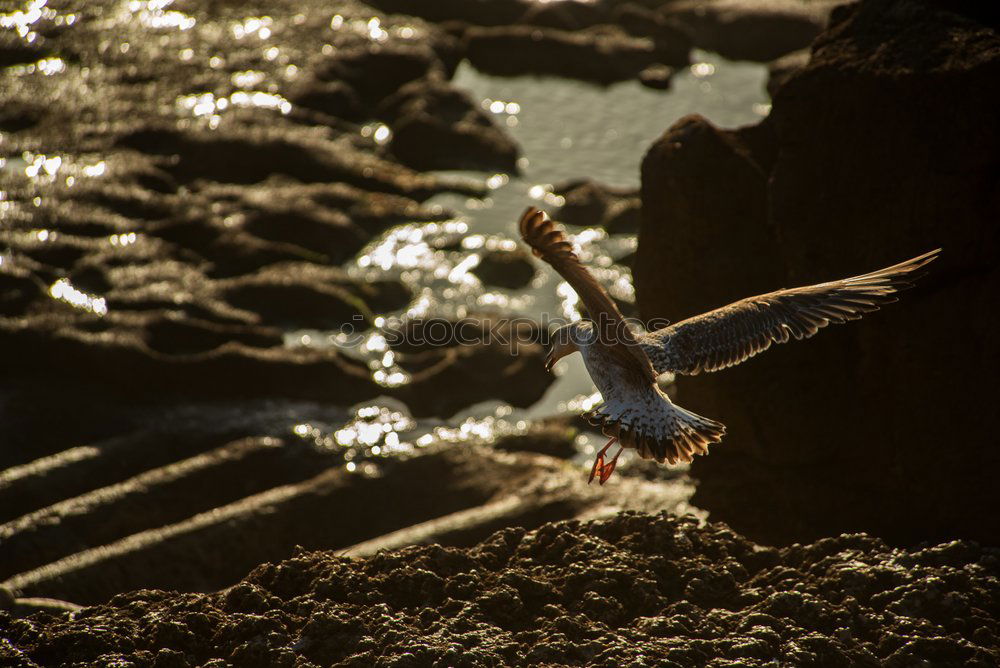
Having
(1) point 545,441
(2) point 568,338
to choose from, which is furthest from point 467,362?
(2) point 568,338

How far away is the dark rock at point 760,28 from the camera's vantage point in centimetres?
1988

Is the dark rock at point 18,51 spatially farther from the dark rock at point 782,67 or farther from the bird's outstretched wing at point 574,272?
the bird's outstretched wing at point 574,272

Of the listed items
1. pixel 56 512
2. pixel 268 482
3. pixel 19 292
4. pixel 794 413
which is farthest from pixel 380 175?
pixel 794 413

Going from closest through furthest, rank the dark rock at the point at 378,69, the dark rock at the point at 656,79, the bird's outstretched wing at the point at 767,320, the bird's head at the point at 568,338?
1. the bird's outstretched wing at the point at 767,320
2. the bird's head at the point at 568,338
3. the dark rock at the point at 378,69
4. the dark rock at the point at 656,79

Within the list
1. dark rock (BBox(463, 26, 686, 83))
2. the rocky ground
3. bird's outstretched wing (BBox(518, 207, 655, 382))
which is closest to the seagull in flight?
bird's outstretched wing (BBox(518, 207, 655, 382))

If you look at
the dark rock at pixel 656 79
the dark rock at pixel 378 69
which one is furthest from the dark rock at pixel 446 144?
the dark rock at pixel 656 79

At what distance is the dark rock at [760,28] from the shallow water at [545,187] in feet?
0.98

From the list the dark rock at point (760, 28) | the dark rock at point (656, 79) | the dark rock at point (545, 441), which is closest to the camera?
the dark rock at point (545, 441)

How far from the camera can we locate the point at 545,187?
16.1 m

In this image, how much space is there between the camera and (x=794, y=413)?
8648 millimetres

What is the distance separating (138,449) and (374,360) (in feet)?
9.73

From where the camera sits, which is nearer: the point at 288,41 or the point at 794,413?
the point at 794,413

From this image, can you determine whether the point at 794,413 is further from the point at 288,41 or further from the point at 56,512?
the point at 288,41

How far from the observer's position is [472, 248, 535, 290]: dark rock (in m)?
14.0
